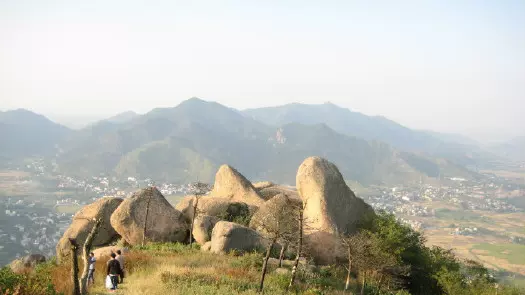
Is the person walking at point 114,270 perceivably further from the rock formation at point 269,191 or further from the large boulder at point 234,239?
the rock formation at point 269,191

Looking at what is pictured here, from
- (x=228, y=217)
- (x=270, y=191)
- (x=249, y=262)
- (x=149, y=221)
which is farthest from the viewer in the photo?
(x=270, y=191)

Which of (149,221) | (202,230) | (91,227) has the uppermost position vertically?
(149,221)

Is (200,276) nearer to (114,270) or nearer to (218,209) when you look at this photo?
(114,270)

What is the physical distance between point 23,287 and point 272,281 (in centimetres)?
1260

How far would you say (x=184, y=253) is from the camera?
97.0 ft

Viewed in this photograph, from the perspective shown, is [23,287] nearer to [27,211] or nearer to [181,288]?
[181,288]

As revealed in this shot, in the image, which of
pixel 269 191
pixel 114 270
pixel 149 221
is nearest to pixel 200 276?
pixel 114 270

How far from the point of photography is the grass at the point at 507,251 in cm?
15335

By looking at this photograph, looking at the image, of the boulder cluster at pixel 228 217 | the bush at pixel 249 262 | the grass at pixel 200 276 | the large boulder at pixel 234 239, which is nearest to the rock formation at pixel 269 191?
the boulder cluster at pixel 228 217

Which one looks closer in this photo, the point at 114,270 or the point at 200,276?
the point at 114,270

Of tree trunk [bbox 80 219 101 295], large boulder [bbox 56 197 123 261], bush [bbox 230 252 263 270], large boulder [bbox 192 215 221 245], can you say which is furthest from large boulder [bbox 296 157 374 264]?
tree trunk [bbox 80 219 101 295]

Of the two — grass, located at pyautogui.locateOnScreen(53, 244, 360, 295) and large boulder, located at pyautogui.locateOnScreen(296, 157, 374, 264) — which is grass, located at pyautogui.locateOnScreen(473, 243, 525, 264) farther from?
grass, located at pyautogui.locateOnScreen(53, 244, 360, 295)

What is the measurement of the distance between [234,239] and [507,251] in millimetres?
174964

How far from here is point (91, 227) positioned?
129ft
